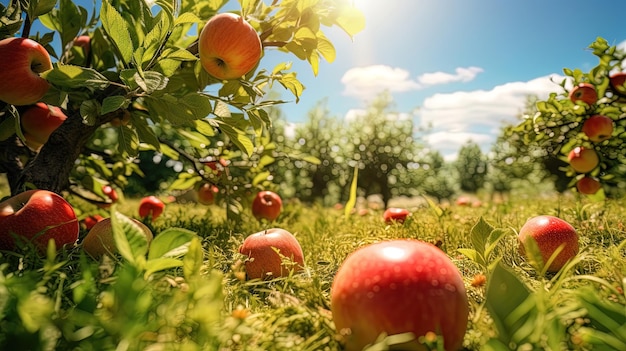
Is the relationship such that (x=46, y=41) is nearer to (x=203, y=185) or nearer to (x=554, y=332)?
(x=203, y=185)

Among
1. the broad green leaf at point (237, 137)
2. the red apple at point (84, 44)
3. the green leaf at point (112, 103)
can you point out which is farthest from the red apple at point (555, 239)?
the red apple at point (84, 44)

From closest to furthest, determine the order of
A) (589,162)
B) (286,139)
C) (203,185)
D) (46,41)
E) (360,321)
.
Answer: (360,321), (46,41), (589,162), (203,185), (286,139)

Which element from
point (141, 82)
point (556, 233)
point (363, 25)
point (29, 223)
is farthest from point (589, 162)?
point (29, 223)

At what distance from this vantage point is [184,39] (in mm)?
2697

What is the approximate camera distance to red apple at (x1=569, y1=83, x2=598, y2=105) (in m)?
3.10

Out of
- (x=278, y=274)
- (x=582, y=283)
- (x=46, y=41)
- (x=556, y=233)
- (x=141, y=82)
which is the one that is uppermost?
(x=46, y=41)

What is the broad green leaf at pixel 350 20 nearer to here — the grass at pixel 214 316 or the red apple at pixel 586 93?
the grass at pixel 214 316

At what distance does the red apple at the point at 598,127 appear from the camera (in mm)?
3031

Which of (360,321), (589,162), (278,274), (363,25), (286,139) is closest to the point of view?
(360,321)

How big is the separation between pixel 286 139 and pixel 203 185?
39.8 feet

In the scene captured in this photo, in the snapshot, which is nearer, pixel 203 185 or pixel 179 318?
pixel 179 318

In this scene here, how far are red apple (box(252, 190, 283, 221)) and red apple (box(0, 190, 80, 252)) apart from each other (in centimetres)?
189

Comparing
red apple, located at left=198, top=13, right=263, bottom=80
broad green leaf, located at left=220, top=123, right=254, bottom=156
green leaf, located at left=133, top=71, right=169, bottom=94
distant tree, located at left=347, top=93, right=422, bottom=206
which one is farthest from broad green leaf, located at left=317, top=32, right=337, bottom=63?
distant tree, located at left=347, top=93, right=422, bottom=206

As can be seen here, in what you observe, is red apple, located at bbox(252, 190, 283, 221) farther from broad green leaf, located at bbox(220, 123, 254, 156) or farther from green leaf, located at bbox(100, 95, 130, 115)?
green leaf, located at bbox(100, 95, 130, 115)
